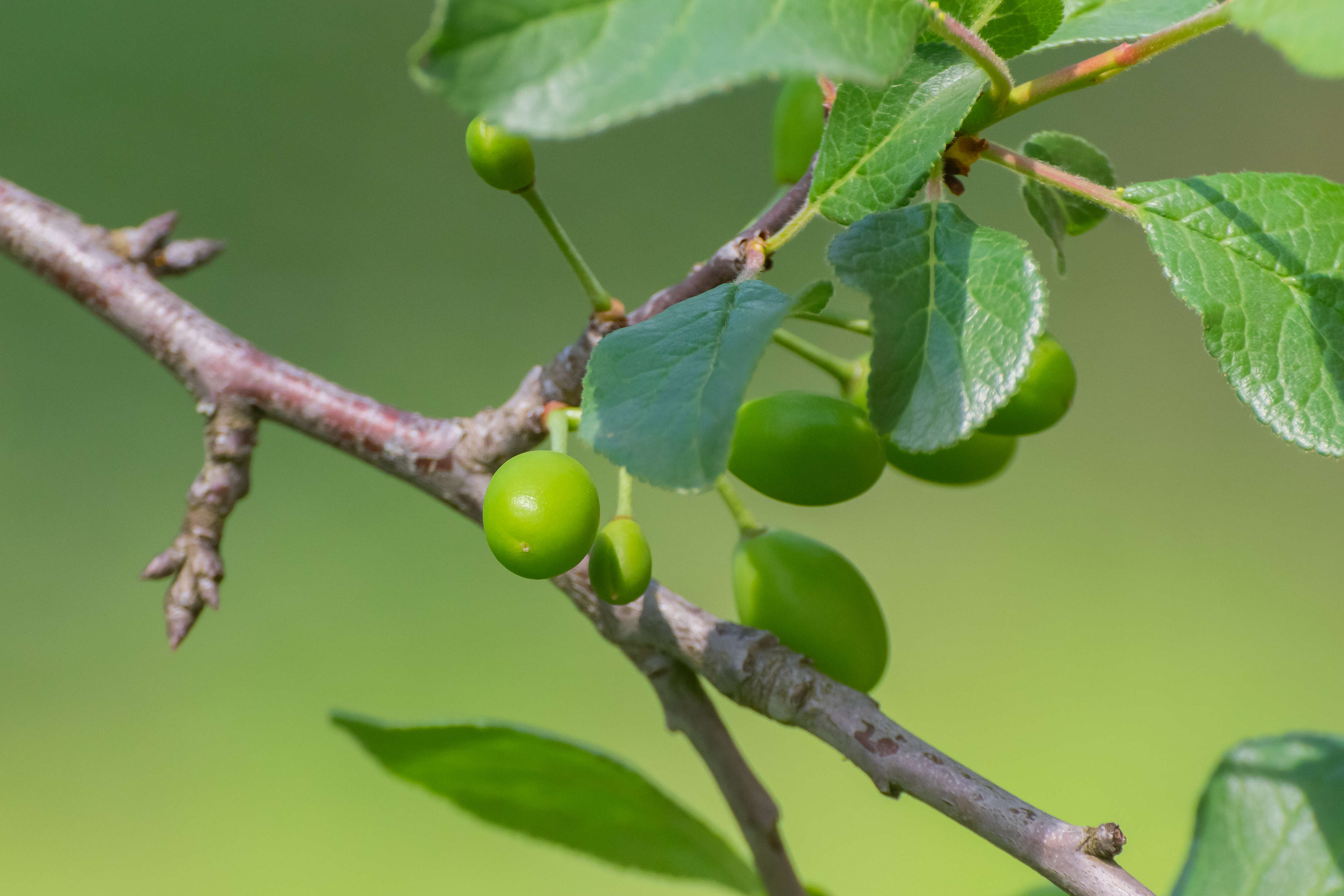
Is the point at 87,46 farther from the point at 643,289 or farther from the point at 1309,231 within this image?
the point at 1309,231

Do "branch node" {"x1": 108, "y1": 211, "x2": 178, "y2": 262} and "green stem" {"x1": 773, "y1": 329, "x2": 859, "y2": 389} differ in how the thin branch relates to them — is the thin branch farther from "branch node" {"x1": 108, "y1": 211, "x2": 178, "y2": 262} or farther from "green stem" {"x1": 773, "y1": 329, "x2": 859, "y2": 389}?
"branch node" {"x1": 108, "y1": 211, "x2": 178, "y2": 262}

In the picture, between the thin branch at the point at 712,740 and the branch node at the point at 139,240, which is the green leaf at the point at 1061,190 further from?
the branch node at the point at 139,240

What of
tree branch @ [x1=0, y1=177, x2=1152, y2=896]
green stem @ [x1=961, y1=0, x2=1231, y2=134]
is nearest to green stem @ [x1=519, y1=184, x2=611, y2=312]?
tree branch @ [x1=0, y1=177, x2=1152, y2=896]

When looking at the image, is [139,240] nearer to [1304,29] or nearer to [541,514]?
[541,514]

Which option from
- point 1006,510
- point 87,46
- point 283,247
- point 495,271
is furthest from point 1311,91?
point 87,46

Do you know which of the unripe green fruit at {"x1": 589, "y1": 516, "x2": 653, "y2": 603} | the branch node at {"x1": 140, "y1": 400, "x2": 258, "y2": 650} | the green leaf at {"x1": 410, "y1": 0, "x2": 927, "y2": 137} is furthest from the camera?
the branch node at {"x1": 140, "y1": 400, "x2": 258, "y2": 650}

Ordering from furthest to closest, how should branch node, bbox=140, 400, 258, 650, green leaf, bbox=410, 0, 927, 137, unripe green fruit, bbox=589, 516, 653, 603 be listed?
branch node, bbox=140, 400, 258, 650
unripe green fruit, bbox=589, 516, 653, 603
green leaf, bbox=410, 0, 927, 137

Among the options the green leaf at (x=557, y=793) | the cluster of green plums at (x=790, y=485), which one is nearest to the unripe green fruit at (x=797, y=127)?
the cluster of green plums at (x=790, y=485)
